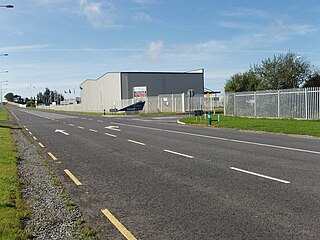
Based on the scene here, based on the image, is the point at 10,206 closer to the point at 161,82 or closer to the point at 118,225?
the point at 118,225

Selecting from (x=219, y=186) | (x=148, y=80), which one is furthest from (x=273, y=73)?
(x=219, y=186)

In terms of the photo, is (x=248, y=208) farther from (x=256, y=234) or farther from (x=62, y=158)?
(x=62, y=158)

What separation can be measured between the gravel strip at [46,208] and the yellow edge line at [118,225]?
42 cm

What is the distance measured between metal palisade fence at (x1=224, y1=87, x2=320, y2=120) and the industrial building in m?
38.6

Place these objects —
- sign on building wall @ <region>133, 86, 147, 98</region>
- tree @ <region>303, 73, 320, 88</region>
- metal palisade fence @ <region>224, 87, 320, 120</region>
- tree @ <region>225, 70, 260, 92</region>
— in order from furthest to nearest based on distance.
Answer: sign on building wall @ <region>133, 86, 147, 98</region>, tree @ <region>225, 70, 260, 92</region>, tree @ <region>303, 73, 320, 88</region>, metal palisade fence @ <region>224, 87, 320, 120</region>

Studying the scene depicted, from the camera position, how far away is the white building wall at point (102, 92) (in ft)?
260

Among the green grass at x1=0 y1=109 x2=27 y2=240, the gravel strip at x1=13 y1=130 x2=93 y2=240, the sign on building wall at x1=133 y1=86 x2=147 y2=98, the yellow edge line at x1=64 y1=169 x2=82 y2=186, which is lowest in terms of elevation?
the yellow edge line at x1=64 y1=169 x2=82 y2=186

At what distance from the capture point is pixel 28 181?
878 cm

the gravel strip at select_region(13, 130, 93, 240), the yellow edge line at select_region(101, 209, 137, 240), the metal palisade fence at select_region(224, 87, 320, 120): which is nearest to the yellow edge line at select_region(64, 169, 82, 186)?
the gravel strip at select_region(13, 130, 93, 240)

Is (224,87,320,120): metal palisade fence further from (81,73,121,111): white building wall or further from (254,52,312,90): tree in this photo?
(81,73,121,111): white building wall

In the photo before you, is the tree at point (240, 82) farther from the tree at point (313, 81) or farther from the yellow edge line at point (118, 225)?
the yellow edge line at point (118, 225)

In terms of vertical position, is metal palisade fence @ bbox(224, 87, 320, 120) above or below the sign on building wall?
below

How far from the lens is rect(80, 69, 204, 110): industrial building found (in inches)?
3056

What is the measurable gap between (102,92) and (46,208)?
83869 millimetres
